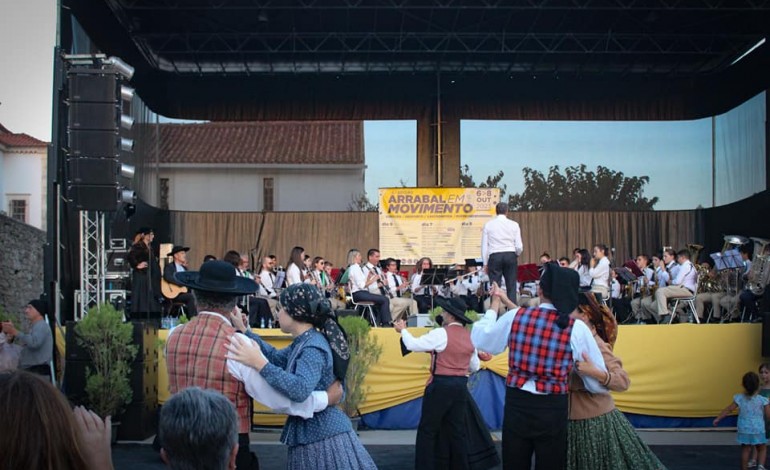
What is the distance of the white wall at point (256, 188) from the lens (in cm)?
2141

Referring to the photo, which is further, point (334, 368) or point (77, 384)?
point (77, 384)

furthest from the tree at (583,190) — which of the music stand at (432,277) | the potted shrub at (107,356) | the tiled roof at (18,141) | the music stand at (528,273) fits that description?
the tiled roof at (18,141)

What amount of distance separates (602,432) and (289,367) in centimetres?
201

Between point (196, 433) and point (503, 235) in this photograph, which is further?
point (503, 235)

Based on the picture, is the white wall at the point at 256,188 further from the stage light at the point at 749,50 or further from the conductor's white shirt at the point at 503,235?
the conductor's white shirt at the point at 503,235

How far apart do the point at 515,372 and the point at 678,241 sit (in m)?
17.1

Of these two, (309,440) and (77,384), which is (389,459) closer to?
(77,384)

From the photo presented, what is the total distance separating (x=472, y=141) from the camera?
21.0 meters

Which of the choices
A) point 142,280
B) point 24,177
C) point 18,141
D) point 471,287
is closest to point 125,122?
point 142,280

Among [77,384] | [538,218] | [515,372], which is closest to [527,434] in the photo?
[515,372]

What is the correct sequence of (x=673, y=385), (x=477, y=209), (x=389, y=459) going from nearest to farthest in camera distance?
(x=389, y=459), (x=673, y=385), (x=477, y=209)

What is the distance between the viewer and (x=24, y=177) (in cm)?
3947

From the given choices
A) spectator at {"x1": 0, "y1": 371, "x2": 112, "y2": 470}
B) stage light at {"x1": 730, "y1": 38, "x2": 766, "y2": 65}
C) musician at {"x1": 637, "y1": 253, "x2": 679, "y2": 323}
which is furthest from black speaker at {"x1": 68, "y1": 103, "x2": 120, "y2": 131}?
stage light at {"x1": 730, "y1": 38, "x2": 766, "y2": 65}

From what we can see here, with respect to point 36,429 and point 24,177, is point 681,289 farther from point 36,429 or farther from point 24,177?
point 24,177
